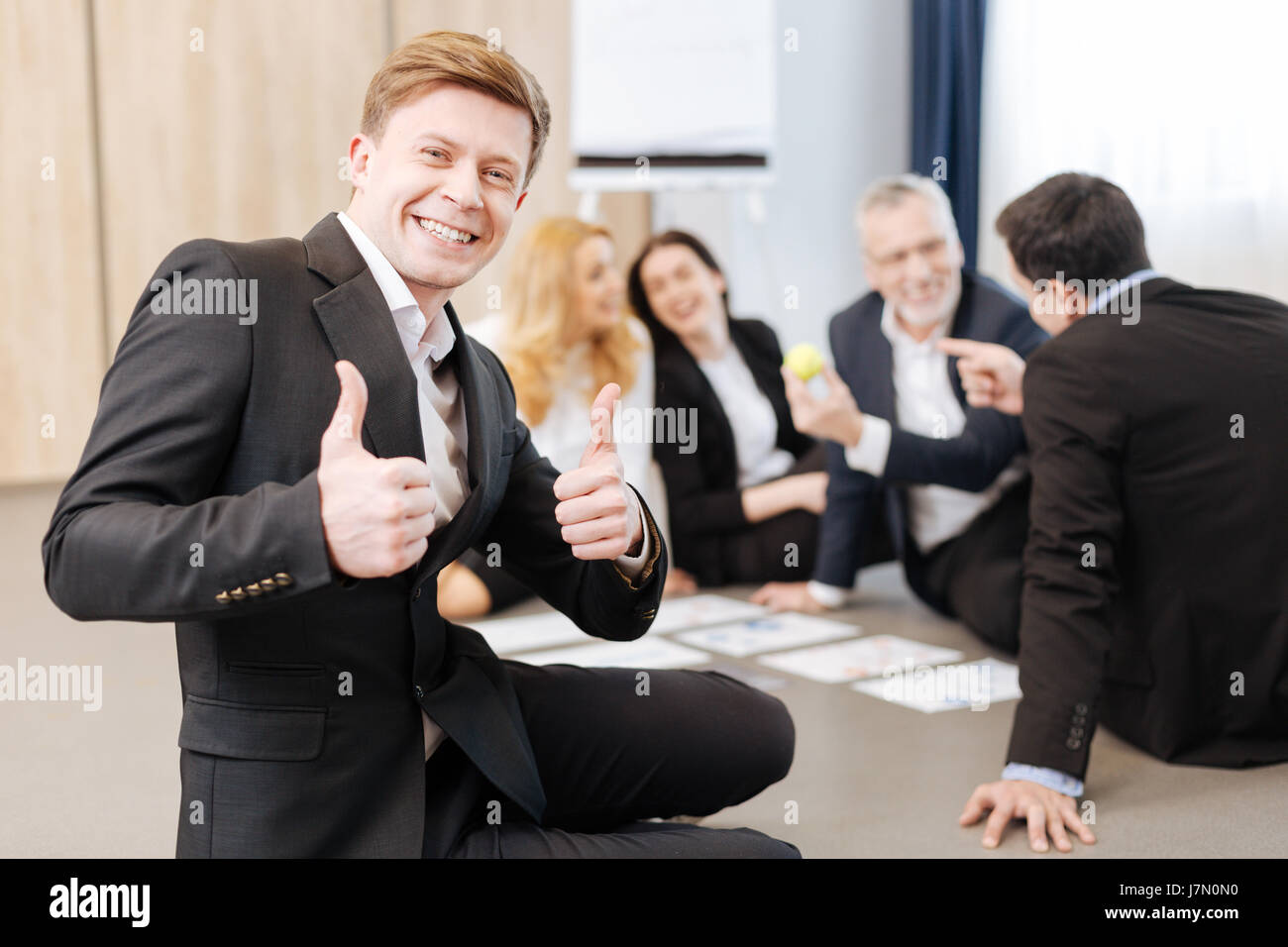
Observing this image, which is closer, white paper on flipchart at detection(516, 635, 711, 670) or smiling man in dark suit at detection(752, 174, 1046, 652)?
white paper on flipchart at detection(516, 635, 711, 670)

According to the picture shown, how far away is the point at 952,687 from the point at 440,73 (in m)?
1.71

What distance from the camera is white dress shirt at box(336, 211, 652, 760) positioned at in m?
1.26

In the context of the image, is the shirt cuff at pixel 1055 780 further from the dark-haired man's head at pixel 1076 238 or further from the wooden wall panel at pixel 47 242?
the wooden wall panel at pixel 47 242

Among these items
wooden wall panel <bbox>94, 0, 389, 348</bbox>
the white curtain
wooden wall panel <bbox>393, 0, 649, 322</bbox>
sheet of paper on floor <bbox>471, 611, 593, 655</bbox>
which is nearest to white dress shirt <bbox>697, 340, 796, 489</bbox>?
sheet of paper on floor <bbox>471, 611, 593, 655</bbox>

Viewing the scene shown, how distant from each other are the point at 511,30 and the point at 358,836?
5.05 m

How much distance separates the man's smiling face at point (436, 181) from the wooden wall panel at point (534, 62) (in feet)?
14.3

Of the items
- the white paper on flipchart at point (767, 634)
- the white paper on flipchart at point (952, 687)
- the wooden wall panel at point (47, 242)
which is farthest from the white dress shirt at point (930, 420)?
the wooden wall panel at point (47, 242)

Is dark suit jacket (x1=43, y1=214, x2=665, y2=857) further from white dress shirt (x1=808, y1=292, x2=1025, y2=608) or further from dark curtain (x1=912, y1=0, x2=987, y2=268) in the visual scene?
dark curtain (x1=912, y1=0, x2=987, y2=268)

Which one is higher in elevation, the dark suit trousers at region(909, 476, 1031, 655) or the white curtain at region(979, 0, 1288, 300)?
the white curtain at region(979, 0, 1288, 300)

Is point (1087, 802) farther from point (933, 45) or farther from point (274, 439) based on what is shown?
point (933, 45)

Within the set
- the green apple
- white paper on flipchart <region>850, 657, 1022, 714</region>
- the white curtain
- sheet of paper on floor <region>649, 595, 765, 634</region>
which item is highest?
the white curtain

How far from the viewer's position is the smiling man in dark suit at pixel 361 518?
1.02m

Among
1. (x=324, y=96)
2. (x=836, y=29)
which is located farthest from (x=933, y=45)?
(x=324, y=96)

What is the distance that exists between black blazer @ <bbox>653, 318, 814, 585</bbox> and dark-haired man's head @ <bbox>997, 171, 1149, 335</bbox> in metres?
1.49
